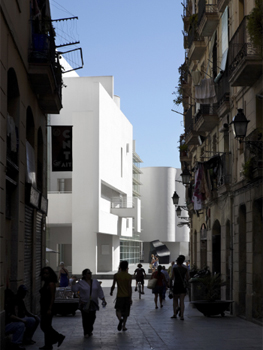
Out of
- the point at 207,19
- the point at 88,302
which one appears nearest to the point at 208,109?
the point at 207,19

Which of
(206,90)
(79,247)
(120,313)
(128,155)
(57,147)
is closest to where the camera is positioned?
(120,313)

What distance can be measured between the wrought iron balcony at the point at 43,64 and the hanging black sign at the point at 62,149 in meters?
2.57

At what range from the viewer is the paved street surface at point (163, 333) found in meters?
13.2

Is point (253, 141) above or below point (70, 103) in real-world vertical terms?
below

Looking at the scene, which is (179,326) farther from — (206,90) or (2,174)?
(206,90)

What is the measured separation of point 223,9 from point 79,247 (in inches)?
1295

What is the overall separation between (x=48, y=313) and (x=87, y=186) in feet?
132

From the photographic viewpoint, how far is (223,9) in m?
23.2

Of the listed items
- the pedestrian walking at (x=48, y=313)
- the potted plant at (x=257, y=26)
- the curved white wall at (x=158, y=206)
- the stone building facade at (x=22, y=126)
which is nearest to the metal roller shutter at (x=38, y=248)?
the stone building facade at (x=22, y=126)

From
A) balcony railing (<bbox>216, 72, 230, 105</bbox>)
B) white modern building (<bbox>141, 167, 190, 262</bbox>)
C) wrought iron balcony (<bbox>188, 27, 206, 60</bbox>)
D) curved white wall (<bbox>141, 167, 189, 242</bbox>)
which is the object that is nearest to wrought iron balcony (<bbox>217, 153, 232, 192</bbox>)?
balcony railing (<bbox>216, 72, 230, 105</bbox>)

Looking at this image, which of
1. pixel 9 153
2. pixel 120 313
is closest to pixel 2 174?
pixel 9 153

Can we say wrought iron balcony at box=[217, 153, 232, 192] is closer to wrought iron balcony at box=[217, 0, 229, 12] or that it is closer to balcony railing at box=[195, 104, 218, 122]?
balcony railing at box=[195, 104, 218, 122]

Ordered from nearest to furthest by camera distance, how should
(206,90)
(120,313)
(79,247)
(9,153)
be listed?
(9,153), (120,313), (206,90), (79,247)

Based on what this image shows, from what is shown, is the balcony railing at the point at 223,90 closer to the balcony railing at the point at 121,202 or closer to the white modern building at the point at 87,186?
the white modern building at the point at 87,186
